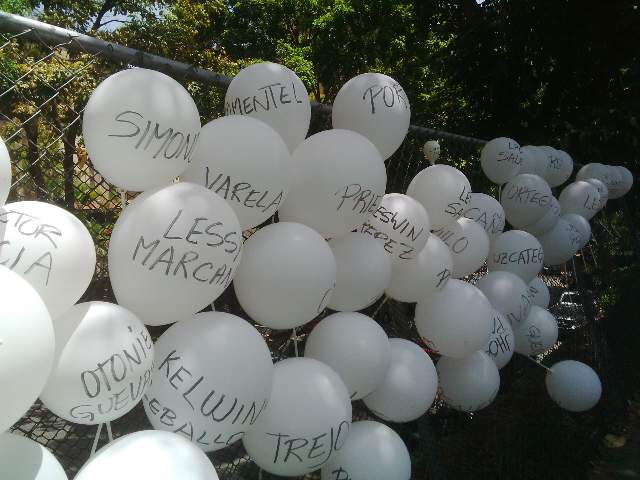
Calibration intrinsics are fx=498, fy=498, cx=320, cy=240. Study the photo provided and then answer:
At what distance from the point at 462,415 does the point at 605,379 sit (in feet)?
5.63

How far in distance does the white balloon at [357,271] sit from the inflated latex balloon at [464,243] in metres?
0.73

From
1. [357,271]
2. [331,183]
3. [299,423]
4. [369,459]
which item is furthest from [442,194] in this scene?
[299,423]

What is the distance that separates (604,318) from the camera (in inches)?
209

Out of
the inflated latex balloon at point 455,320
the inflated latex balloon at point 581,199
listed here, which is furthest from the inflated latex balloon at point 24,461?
the inflated latex balloon at point 581,199

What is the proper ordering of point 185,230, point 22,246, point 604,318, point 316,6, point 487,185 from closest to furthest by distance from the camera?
point 22,246, point 185,230, point 487,185, point 604,318, point 316,6

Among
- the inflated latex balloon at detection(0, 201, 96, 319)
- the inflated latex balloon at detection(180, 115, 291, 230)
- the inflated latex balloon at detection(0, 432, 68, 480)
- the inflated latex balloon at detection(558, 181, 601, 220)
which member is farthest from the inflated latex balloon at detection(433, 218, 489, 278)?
the inflated latex balloon at detection(0, 432, 68, 480)

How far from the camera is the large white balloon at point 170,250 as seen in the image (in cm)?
122

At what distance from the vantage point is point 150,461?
1.06 meters

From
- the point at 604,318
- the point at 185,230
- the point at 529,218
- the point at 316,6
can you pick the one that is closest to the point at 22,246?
the point at 185,230

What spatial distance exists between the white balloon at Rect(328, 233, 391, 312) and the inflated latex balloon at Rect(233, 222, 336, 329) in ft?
0.90

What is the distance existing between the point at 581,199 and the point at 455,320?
2329 mm

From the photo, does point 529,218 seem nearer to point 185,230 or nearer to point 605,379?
point 605,379

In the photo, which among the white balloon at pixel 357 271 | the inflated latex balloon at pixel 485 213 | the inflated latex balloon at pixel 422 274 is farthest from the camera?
the inflated latex balloon at pixel 485 213

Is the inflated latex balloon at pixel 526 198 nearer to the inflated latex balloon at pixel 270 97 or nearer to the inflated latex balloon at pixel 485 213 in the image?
the inflated latex balloon at pixel 485 213
